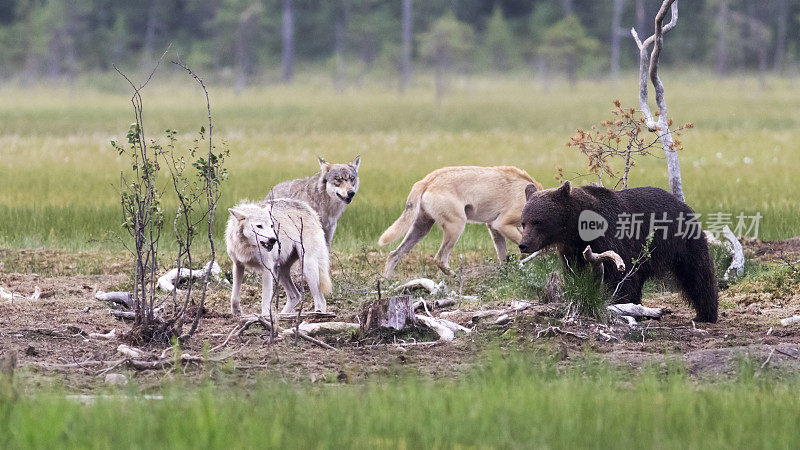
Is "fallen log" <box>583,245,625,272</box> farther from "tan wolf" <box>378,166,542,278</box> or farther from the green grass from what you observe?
"tan wolf" <box>378,166,542,278</box>

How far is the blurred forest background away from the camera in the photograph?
6825cm

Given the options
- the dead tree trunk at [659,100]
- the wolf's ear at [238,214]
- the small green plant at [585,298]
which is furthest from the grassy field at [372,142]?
the small green plant at [585,298]

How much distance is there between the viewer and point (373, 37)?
7494 cm

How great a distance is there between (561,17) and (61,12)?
3834 centimetres

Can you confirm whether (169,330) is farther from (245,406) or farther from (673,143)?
(673,143)

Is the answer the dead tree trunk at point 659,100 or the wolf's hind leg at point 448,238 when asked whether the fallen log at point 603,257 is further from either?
the wolf's hind leg at point 448,238

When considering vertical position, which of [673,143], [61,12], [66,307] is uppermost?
[61,12]

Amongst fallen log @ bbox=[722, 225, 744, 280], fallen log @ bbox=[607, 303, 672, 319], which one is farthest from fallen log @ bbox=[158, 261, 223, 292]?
fallen log @ bbox=[722, 225, 744, 280]

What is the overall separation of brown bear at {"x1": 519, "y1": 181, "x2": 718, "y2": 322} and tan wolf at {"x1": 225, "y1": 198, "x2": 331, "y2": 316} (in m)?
1.86

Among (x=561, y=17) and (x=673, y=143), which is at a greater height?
(x=561, y=17)

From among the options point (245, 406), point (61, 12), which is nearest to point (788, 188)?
point (245, 406)

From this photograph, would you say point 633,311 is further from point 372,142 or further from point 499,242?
point 372,142

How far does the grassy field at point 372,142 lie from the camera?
15.3 meters

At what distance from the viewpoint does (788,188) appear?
18.2 metres
